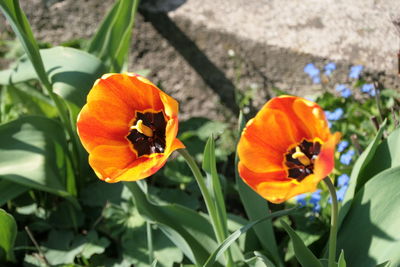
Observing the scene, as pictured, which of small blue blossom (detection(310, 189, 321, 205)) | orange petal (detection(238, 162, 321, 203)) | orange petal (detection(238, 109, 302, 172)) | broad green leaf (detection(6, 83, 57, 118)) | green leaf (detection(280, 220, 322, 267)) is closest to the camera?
orange petal (detection(238, 162, 321, 203))

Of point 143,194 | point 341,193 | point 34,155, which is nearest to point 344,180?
point 341,193

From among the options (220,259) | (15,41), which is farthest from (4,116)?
(220,259)

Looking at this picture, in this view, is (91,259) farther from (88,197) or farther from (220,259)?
(220,259)

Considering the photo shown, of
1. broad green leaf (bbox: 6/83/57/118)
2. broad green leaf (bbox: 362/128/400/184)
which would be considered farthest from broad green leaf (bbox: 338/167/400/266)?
broad green leaf (bbox: 6/83/57/118)

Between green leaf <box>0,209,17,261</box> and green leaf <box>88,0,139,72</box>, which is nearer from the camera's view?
green leaf <box>0,209,17,261</box>

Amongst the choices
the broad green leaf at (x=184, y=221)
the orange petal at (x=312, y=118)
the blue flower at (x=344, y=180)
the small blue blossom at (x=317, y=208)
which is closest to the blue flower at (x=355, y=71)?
the blue flower at (x=344, y=180)

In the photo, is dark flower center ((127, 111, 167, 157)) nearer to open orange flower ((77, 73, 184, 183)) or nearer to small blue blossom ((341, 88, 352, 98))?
open orange flower ((77, 73, 184, 183))

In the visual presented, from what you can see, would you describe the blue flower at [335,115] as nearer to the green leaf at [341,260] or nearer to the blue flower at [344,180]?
the blue flower at [344,180]
